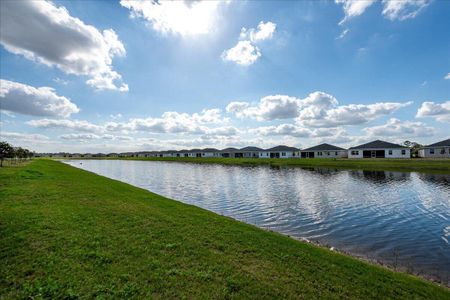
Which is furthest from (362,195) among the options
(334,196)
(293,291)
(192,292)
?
(192,292)

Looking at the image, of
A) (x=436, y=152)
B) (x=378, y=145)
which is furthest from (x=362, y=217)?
(x=378, y=145)

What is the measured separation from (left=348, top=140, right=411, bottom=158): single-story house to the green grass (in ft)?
254

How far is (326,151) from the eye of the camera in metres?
90.2

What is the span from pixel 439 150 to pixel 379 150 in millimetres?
13757

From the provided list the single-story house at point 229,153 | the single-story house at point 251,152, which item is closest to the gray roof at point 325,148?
the single-story house at point 251,152

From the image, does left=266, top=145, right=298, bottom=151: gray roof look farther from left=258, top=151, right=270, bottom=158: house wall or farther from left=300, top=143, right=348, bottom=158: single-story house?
left=300, top=143, right=348, bottom=158: single-story house

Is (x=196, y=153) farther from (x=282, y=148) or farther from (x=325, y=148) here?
(x=325, y=148)

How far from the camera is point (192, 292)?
5.73m

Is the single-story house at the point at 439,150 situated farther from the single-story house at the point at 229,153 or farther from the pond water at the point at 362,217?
the single-story house at the point at 229,153

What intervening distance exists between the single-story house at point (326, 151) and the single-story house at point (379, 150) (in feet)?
25.9

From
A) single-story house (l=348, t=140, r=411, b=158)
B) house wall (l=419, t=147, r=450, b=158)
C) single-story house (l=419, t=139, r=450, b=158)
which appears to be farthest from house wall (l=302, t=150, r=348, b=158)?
single-story house (l=419, t=139, r=450, b=158)

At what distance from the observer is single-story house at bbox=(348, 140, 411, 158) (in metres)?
70.6

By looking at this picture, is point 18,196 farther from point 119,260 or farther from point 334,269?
point 334,269

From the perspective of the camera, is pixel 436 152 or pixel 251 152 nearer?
pixel 436 152
